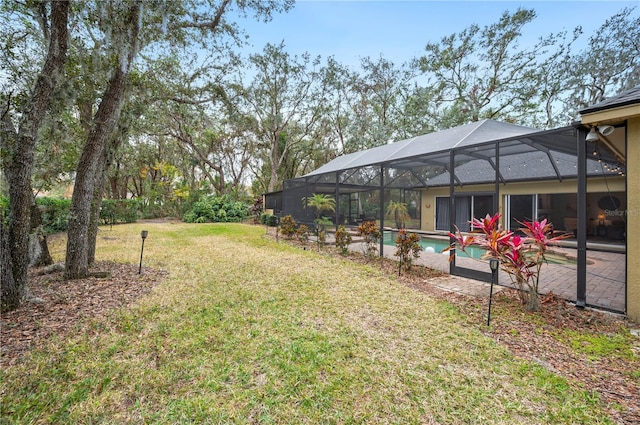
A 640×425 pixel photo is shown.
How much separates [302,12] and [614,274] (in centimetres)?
Answer: 887

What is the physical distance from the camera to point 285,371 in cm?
225

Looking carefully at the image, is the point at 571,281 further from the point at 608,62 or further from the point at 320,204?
the point at 608,62

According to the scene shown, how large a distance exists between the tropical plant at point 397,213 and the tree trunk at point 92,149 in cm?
685

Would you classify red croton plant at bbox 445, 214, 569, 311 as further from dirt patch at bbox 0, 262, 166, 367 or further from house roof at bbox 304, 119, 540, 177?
dirt patch at bbox 0, 262, 166, 367

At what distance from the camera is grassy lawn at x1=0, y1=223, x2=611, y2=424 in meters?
1.82

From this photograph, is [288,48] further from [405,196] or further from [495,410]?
[495,410]

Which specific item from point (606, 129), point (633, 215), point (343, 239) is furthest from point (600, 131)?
point (343, 239)

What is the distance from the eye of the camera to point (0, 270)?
9.95ft

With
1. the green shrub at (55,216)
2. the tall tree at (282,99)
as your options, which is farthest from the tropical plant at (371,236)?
the green shrub at (55,216)

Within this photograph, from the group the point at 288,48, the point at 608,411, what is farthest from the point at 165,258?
the point at 288,48

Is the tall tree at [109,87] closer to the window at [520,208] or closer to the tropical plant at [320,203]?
the tropical plant at [320,203]

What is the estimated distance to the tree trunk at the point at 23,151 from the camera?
124 inches

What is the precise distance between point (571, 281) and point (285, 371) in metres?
5.19

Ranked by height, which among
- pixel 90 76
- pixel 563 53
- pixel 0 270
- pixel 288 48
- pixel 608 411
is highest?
pixel 288 48
